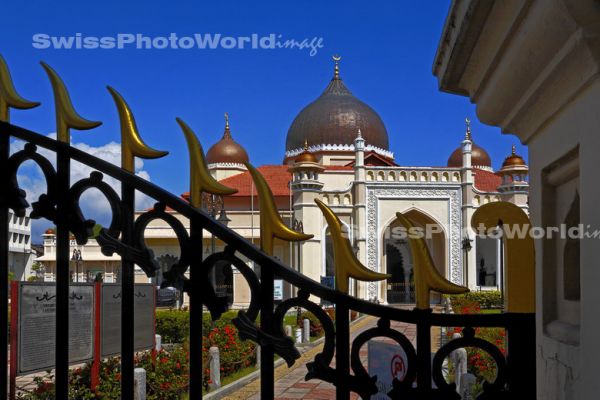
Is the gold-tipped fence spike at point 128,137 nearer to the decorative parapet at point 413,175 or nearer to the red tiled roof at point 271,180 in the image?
the decorative parapet at point 413,175

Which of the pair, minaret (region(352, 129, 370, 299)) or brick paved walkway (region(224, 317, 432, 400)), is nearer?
brick paved walkway (region(224, 317, 432, 400))

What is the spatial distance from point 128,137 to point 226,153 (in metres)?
28.7

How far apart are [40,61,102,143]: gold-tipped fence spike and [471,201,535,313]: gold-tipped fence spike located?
3.46 feet

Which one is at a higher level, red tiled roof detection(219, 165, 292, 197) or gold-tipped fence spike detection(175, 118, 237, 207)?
red tiled roof detection(219, 165, 292, 197)

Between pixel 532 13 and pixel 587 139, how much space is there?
220mm

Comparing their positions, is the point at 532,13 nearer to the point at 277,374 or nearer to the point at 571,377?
the point at 571,377

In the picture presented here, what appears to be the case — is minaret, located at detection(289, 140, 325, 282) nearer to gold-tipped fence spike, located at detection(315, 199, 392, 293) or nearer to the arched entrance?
the arched entrance

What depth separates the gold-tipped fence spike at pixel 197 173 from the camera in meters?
1.52

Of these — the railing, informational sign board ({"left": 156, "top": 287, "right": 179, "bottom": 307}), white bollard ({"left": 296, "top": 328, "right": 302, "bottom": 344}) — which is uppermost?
the railing

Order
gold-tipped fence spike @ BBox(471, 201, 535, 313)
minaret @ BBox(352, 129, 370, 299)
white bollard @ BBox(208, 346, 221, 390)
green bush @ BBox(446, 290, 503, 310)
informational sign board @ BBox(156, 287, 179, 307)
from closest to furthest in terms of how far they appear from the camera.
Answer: gold-tipped fence spike @ BBox(471, 201, 535, 313) < white bollard @ BBox(208, 346, 221, 390) < green bush @ BBox(446, 290, 503, 310) < informational sign board @ BBox(156, 287, 179, 307) < minaret @ BBox(352, 129, 370, 299)

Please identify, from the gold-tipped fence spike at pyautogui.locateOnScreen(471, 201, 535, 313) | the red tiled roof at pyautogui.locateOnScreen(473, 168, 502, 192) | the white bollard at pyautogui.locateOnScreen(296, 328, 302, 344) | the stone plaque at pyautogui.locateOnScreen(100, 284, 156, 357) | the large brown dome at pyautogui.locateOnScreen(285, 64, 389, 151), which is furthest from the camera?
the large brown dome at pyautogui.locateOnScreen(285, 64, 389, 151)

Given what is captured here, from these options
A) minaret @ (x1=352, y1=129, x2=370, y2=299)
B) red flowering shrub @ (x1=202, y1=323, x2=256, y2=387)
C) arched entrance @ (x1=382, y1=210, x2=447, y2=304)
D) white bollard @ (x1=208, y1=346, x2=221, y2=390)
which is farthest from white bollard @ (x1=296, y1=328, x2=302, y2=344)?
minaret @ (x1=352, y1=129, x2=370, y2=299)

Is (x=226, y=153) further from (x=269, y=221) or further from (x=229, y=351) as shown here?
(x=269, y=221)

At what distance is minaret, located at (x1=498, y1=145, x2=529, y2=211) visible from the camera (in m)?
22.0
